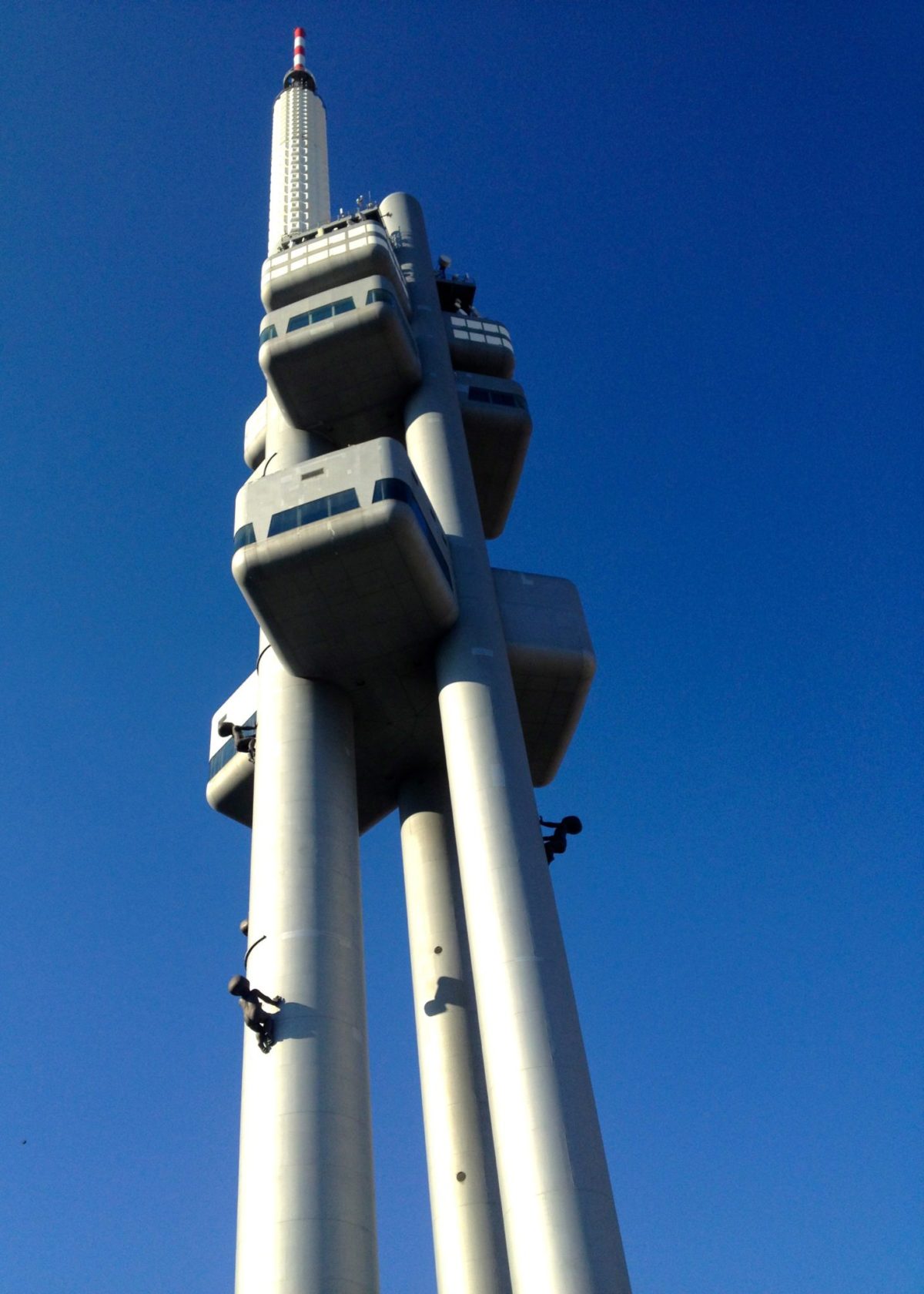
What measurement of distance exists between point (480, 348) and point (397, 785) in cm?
1771

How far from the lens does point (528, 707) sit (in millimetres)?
33688

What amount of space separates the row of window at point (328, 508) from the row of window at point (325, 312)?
10.5 meters

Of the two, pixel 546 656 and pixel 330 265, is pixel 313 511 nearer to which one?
pixel 546 656

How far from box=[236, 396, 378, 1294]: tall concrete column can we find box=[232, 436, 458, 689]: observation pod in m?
1.96

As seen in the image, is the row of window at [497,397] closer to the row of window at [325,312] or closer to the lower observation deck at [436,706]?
the row of window at [325,312]

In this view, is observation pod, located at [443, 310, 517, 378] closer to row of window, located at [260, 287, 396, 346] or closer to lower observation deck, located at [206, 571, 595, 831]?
row of window, located at [260, 287, 396, 346]

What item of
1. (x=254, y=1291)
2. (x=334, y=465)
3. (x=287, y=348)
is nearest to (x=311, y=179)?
(x=287, y=348)

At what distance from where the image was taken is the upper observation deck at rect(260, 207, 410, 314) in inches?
1559

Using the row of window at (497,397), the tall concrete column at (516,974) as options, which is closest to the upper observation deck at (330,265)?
the row of window at (497,397)

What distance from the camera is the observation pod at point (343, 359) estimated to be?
37188 millimetres

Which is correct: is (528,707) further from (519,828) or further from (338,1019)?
(338,1019)

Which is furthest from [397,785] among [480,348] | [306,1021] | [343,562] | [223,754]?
[480,348]

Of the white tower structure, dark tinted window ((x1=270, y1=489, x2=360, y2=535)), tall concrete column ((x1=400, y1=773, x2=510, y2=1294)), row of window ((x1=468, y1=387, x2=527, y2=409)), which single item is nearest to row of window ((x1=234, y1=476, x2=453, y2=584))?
dark tinted window ((x1=270, y1=489, x2=360, y2=535))

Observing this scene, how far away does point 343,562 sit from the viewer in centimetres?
2891
